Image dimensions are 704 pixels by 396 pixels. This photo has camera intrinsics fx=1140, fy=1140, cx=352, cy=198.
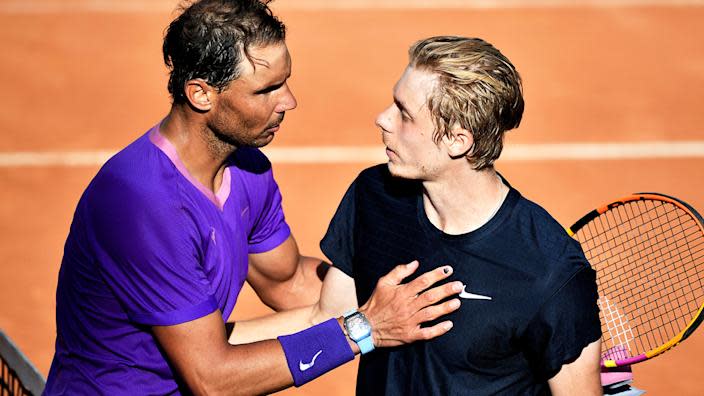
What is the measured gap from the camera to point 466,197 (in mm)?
3912

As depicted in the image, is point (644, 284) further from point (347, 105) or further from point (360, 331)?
point (347, 105)

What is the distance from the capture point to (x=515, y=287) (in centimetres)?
372

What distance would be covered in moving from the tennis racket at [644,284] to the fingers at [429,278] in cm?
82

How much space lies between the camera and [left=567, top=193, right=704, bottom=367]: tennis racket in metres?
4.50

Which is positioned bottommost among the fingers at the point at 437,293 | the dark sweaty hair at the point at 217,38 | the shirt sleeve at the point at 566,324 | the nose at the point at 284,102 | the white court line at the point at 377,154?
the shirt sleeve at the point at 566,324

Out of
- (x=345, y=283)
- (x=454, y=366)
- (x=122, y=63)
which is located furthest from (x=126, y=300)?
(x=122, y=63)

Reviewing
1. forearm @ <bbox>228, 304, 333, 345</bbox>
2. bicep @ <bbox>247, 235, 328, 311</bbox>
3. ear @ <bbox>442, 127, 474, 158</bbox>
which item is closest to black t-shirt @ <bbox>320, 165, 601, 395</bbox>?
ear @ <bbox>442, 127, 474, 158</bbox>

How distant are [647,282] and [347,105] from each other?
651 centimetres

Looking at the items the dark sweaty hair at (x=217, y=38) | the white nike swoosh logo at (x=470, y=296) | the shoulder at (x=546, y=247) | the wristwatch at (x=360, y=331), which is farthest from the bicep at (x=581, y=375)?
the dark sweaty hair at (x=217, y=38)

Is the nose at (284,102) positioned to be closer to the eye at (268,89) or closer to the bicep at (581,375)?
the eye at (268,89)

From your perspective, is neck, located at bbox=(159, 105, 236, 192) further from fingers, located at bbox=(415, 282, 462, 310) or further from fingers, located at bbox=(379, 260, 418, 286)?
fingers, located at bbox=(415, 282, 462, 310)

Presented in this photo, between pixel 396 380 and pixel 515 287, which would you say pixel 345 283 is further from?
pixel 515 287

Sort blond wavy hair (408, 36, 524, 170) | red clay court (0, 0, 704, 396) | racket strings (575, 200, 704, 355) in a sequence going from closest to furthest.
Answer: blond wavy hair (408, 36, 524, 170) → racket strings (575, 200, 704, 355) → red clay court (0, 0, 704, 396)

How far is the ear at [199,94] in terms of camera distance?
417 centimetres
